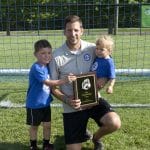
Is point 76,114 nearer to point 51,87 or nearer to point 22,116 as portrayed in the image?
point 51,87

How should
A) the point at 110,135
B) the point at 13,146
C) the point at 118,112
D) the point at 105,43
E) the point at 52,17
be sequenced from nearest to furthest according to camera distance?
the point at 105,43
the point at 13,146
the point at 110,135
the point at 118,112
the point at 52,17

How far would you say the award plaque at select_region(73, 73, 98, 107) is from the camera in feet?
16.8

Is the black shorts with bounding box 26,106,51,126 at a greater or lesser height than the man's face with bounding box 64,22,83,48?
lesser

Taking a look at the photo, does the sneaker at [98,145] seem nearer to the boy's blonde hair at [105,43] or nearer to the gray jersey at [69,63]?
the gray jersey at [69,63]

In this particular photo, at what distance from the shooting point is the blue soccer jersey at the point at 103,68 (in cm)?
536

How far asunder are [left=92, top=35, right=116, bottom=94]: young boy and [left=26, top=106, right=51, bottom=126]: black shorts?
768 mm

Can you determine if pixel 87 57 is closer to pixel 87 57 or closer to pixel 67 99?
pixel 87 57

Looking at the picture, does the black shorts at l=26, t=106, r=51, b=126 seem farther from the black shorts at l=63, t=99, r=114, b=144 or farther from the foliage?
the foliage

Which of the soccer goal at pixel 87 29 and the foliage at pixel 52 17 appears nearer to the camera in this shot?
the soccer goal at pixel 87 29

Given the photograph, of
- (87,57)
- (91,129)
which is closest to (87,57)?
(87,57)

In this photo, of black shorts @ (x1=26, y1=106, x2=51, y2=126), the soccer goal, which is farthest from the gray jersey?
the soccer goal

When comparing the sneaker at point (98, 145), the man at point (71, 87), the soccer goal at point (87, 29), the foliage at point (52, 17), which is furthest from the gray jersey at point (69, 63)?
the foliage at point (52, 17)

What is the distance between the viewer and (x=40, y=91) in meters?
5.54

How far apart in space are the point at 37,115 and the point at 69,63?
0.78 m
